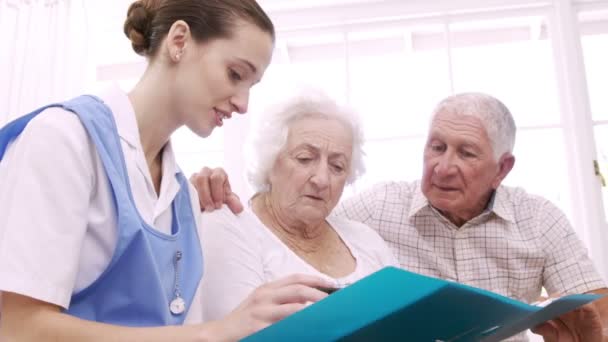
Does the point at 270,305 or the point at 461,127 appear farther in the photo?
the point at 461,127

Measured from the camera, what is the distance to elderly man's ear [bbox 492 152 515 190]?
1862 millimetres

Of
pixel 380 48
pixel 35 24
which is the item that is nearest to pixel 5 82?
pixel 35 24

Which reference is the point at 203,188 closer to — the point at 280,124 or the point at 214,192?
the point at 214,192

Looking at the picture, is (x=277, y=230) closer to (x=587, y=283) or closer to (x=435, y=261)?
(x=435, y=261)

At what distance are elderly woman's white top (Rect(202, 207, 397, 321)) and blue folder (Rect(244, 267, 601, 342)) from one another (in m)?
0.50

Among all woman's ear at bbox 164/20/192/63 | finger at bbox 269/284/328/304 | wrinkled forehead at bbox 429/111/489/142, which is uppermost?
woman's ear at bbox 164/20/192/63

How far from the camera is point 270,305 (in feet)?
2.46

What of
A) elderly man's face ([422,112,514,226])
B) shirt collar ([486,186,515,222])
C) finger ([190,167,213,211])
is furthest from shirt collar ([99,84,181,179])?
shirt collar ([486,186,515,222])

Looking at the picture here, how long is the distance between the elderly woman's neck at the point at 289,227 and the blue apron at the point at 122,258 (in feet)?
1.43

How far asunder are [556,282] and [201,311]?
3.51 feet

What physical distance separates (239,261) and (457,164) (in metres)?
0.81

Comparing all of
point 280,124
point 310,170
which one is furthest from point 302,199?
point 280,124

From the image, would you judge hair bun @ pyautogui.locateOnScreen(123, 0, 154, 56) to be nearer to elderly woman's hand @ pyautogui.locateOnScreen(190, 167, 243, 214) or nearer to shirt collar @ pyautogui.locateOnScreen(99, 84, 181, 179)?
shirt collar @ pyautogui.locateOnScreen(99, 84, 181, 179)

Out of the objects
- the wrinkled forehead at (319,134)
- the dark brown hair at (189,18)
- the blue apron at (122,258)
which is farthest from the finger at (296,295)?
the wrinkled forehead at (319,134)
